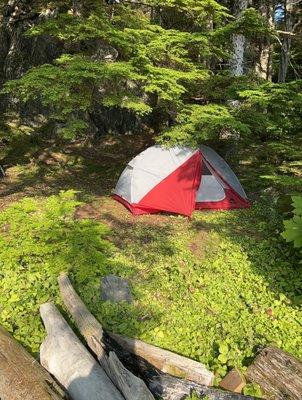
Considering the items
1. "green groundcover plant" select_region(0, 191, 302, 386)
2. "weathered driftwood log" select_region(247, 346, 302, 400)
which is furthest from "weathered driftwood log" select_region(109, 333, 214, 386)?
"weathered driftwood log" select_region(247, 346, 302, 400)

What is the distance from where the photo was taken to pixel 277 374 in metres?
4.91

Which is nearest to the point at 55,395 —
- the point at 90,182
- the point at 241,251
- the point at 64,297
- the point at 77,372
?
the point at 77,372

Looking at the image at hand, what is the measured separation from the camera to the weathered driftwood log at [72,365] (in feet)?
13.8

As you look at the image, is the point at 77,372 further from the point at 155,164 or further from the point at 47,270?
the point at 155,164

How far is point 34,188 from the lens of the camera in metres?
10.9

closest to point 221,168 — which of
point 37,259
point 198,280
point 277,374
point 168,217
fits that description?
point 168,217

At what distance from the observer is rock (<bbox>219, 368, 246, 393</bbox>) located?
16.1 ft

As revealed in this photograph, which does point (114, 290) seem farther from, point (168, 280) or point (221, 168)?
point (221, 168)

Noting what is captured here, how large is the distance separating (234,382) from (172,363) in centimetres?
86

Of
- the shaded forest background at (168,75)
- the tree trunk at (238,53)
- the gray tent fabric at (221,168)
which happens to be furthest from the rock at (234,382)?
the tree trunk at (238,53)

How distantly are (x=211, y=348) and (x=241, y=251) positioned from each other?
268 cm

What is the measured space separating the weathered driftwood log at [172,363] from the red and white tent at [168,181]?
446cm

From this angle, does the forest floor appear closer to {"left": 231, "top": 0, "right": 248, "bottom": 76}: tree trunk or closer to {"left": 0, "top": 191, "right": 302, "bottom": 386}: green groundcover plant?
{"left": 0, "top": 191, "right": 302, "bottom": 386}: green groundcover plant

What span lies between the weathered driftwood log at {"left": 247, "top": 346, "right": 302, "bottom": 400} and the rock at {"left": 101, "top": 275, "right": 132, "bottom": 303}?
2219mm
